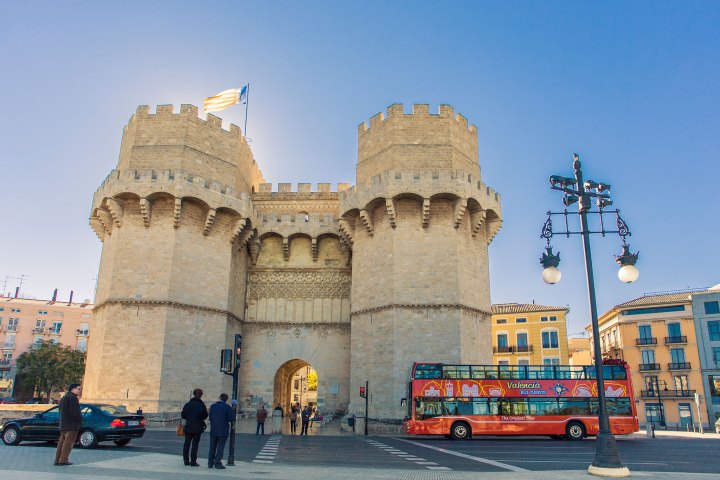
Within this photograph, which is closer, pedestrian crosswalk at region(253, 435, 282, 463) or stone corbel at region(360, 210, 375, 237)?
pedestrian crosswalk at region(253, 435, 282, 463)

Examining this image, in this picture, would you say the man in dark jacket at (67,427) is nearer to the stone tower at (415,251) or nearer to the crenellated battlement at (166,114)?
the stone tower at (415,251)

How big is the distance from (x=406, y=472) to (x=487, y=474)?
1.50 meters

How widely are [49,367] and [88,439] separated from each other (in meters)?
43.6

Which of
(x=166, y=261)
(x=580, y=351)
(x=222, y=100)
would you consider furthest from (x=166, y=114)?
(x=580, y=351)

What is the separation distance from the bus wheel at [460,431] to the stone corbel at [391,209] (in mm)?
9818

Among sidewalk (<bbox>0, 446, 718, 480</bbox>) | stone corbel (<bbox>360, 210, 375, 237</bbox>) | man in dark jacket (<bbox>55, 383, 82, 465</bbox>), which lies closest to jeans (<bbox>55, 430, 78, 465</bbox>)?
man in dark jacket (<bbox>55, 383, 82, 465</bbox>)

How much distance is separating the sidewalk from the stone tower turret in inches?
541

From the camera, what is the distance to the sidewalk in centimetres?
886

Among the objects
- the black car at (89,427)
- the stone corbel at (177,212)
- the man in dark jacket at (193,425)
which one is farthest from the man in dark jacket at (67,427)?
the stone corbel at (177,212)

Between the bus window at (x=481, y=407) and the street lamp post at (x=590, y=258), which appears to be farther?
the bus window at (x=481, y=407)

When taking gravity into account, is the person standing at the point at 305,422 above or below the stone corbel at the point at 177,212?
below

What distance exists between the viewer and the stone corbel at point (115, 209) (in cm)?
2638

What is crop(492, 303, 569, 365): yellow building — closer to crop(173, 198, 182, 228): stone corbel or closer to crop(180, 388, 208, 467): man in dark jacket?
crop(173, 198, 182, 228): stone corbel

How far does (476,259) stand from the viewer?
27.6m
